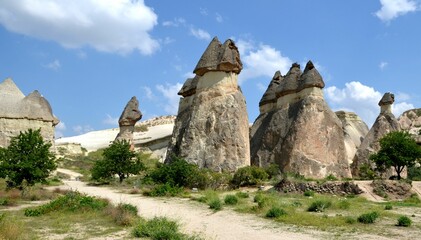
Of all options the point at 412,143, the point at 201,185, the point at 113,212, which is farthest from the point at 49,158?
the point at 412,143

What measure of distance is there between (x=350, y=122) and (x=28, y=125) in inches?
1281

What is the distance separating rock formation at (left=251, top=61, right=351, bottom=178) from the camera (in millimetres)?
25109

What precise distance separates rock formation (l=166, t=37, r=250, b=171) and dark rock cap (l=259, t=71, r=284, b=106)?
8.13 meters

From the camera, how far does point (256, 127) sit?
104ft

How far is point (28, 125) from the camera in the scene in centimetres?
2647

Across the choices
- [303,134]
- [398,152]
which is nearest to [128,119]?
[303,134]

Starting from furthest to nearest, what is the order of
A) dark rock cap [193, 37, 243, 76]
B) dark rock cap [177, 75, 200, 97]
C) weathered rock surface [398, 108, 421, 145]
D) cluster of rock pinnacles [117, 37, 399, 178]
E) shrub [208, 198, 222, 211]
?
weathered rock surface [398, 108, 421, 145] < dark rock cap [177, 75, 200, 97] < dark rock cap [193, 37, 243, 76] < cluster of rock pinnacles [117, 37, 399, 178] < shrub [208, 198, 222, 211]

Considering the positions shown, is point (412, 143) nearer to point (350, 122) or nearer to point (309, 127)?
point (309, 127)

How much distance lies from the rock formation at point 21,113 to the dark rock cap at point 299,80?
15667mm

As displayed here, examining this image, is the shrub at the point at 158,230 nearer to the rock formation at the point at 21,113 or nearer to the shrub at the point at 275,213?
the shrub at the point at 275,213

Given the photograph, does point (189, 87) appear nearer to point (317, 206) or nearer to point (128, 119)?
point (128, 119)

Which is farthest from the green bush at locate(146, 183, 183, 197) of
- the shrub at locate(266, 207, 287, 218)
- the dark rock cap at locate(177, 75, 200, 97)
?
the dark rock cap at locate(177, 75, 200, 97)

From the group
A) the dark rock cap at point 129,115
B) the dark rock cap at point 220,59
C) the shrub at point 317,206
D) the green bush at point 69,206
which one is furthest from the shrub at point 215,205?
the dark rock cap at point 129,115

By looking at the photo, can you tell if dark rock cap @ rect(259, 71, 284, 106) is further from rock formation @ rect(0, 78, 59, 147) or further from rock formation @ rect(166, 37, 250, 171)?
rock formation @ rect(0, 78, 59, 147)
